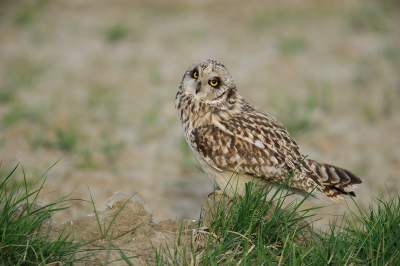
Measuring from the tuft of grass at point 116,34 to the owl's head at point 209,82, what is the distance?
712cm

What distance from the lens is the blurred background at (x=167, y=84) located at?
23.4 ft

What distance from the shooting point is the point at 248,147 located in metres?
4.39

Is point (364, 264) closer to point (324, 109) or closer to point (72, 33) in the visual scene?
point (324, 109)

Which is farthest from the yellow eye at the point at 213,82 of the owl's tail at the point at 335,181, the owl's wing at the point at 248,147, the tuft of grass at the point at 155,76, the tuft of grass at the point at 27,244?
the tuft of grass at the point at 155,76

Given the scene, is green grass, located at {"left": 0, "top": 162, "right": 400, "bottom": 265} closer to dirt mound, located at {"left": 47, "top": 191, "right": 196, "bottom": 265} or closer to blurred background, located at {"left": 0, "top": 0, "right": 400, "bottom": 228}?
dirt mound, located at {"left": 47, "top": 191, "right": 196, "bottom": 265}

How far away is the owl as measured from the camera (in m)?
4.33

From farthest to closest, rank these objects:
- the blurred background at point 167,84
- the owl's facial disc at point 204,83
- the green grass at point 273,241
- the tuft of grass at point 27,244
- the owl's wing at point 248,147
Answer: the blurred background at point 167,84, the owl's facial disc at point 204,83, the owl's wing at point 248,147, the green grass at point 273,241, the tuft of grass at point 27,244

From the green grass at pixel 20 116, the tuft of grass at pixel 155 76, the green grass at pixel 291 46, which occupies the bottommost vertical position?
the green grass at pixel 20 116

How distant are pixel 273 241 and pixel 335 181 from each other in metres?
0.94

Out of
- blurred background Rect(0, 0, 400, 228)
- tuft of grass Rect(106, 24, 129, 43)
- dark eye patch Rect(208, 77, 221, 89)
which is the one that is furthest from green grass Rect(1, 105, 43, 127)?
dark eye patch Rect(208, 77, 221, 89)

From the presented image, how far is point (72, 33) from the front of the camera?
12188 mm

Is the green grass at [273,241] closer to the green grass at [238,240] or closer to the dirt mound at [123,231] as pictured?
the green grass at [238,240]

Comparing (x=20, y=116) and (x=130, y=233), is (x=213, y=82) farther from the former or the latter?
(x=20, y=116)

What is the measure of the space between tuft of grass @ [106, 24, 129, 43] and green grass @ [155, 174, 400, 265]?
27.1ft
